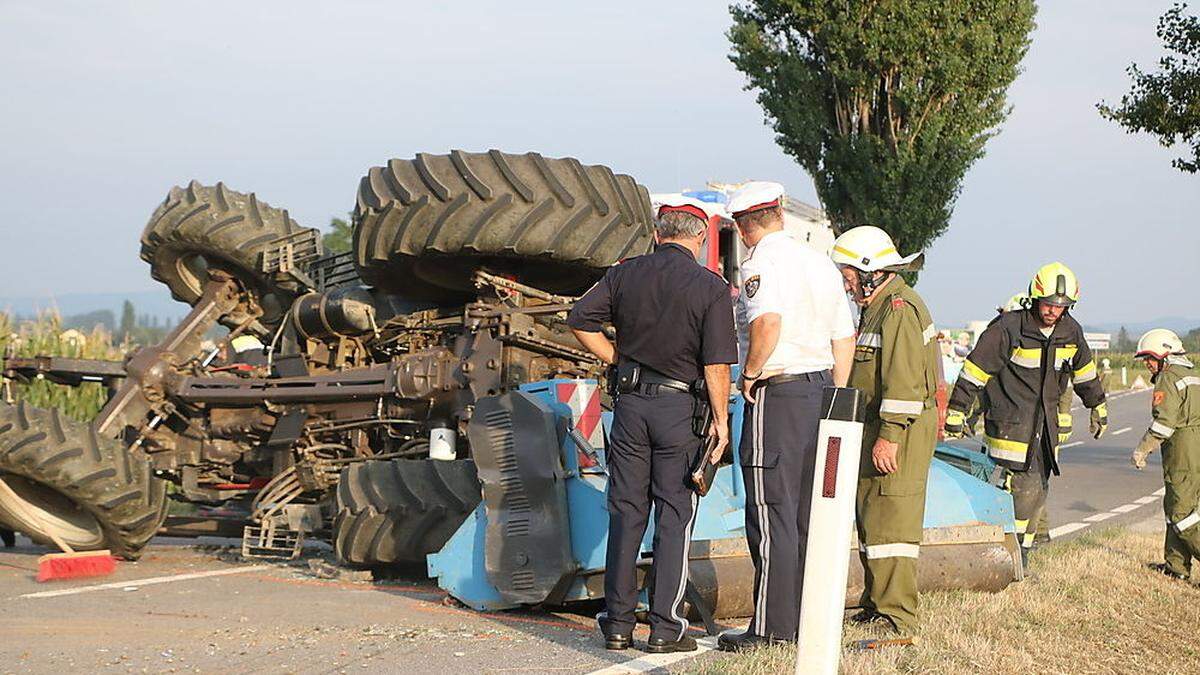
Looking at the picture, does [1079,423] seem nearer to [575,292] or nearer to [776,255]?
[575,292]

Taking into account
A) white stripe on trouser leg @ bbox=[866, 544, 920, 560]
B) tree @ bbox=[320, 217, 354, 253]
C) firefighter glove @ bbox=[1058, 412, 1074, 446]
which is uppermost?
tree @ bbox=[320, 217, 354, 253]

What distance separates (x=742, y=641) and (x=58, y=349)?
11.6 m

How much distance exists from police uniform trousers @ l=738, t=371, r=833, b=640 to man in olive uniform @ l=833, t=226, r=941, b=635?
17.8 inches

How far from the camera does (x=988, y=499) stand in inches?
282

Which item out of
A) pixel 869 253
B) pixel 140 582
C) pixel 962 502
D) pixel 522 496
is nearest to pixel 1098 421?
pixel 962 502

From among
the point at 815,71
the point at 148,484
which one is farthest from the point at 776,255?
the point at 815,71

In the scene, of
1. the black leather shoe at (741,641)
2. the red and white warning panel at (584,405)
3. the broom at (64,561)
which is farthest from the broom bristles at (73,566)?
the black leather shoe at (741,641)

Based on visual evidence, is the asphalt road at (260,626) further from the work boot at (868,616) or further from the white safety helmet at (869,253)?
the white safety helmet at (869,253)

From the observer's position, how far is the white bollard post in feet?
13.8

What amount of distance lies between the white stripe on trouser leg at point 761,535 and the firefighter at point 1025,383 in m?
3.21

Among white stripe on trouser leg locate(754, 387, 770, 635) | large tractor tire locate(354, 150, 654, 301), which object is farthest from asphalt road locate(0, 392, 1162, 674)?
large tractor tire locate(354, 150, 654, 301)

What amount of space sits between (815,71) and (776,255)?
70.8ft

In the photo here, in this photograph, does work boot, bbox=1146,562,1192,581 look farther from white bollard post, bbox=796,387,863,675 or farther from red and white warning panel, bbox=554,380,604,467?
white bollard post, bbox=796,387,863,675

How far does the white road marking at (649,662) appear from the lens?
5.32 metres
